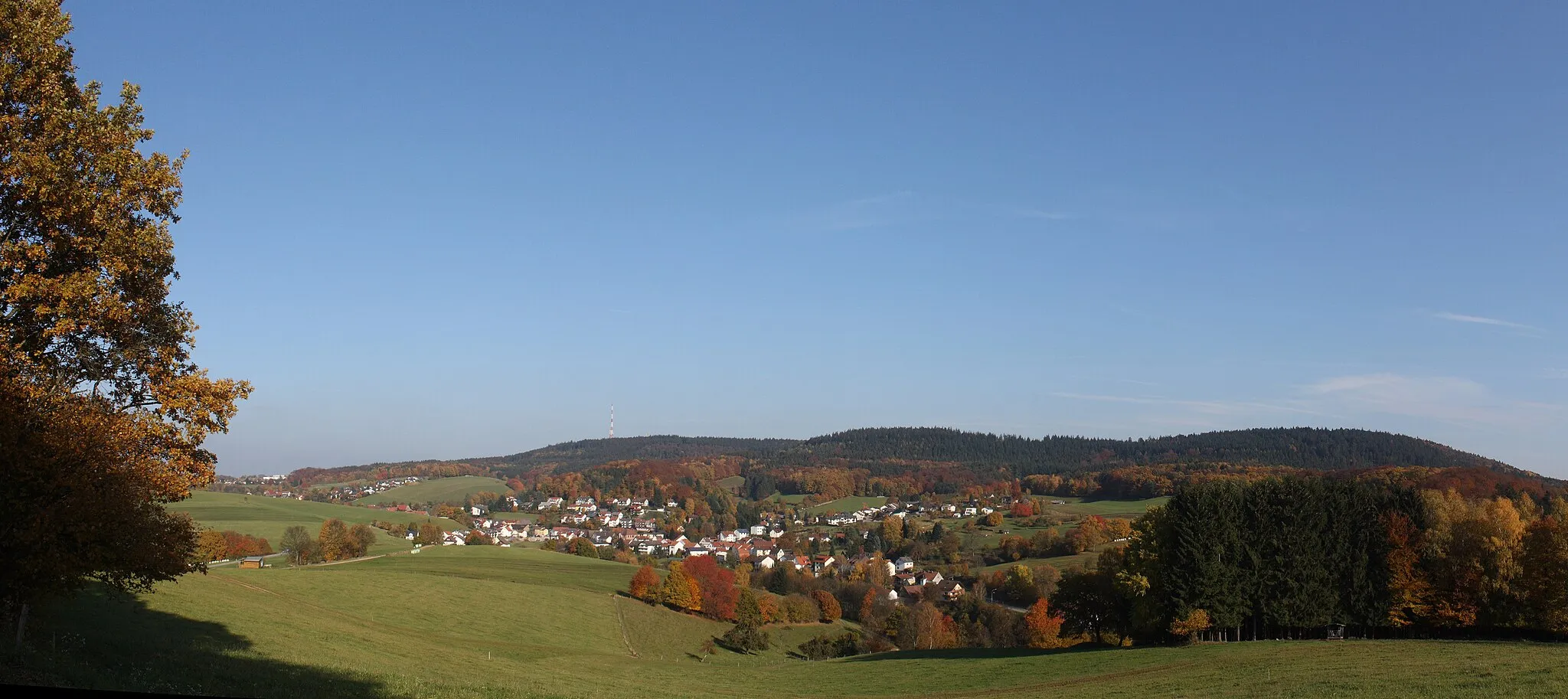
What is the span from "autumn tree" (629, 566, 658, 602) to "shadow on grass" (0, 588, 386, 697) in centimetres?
6168

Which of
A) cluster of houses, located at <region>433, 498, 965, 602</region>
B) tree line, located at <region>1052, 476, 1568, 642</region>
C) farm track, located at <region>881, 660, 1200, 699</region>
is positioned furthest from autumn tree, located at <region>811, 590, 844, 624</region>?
farm track, located at <region>881, 660, 1200, 699</region>

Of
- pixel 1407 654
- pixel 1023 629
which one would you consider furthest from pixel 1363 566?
pixel 1023 629

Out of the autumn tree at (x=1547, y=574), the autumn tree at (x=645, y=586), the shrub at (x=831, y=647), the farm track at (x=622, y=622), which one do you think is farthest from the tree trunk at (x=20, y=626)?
the autumn tree at (x=645, y=586)

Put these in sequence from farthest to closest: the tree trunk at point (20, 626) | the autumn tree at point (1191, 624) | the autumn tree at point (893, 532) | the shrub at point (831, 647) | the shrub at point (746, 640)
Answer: the autumn tree at point (893, 532) < the shrub at point (831, 647) < the shrub at point (746, 640) < the autumn tree at point (1191, 624) < the tree trunk at point (20, 626)

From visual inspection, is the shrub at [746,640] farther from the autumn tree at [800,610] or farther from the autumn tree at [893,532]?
the autumn tree at [893,532]

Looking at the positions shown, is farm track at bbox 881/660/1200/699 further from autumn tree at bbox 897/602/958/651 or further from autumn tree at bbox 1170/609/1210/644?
autumn tree at bbox 897/602/958/651

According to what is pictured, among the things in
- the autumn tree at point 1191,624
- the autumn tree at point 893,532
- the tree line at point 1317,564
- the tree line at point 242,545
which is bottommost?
the autumn tree at point 893,532

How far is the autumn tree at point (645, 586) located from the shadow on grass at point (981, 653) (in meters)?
34.4

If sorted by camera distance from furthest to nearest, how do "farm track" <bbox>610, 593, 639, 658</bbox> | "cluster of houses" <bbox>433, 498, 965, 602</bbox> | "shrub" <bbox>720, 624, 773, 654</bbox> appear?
"cluster of houses" <bbox>433, 498, 965, 602</bbox> < "shrub" <bbox>720, 624, 773, 654</bbox> < "farm track" <bbox>610, 593, 639, 658</bbox>

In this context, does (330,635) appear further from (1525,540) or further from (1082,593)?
(1525,540)

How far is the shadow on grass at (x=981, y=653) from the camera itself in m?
51.8

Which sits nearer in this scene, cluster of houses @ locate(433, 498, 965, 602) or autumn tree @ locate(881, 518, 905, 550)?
cluster of houses @ locate(433, 498, 965, 602)

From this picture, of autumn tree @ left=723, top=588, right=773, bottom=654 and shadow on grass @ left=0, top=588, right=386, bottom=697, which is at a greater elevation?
shadow on grass @ left=0, top=588, right=386, bottom=697

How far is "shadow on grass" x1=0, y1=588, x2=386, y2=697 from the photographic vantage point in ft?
55.9
